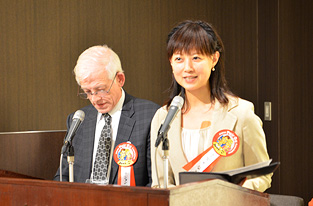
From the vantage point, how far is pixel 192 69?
2225 millimetres

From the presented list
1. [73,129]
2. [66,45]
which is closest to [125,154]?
[73,129]

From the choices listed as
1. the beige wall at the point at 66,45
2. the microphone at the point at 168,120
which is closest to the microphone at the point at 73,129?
the microphone at the point at 168,120

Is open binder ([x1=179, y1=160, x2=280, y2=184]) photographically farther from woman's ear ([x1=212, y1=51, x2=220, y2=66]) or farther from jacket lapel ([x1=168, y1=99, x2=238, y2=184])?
woman's ear ([x1=212, y1=51, x2=220, y2=66])

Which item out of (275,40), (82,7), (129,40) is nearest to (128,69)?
(129,40)

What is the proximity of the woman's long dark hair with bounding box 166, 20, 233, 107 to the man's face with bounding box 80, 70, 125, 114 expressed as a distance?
0.55 meters

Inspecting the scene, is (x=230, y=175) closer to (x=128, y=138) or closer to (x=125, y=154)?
(x=125, y=154)

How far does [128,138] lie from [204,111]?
0.62m

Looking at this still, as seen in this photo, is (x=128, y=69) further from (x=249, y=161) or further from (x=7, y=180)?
(x=7, y=180)

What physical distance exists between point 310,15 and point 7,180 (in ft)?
10.7

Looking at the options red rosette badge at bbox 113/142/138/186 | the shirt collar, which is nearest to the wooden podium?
red rosette badge at bbox 113/142/138/186

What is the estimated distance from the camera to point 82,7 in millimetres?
3775

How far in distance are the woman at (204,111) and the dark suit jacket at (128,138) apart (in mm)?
392

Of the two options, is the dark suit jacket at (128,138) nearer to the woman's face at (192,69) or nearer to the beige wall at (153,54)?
the woman's face at (192,69)

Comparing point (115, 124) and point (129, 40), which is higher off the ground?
point (129, 40)
